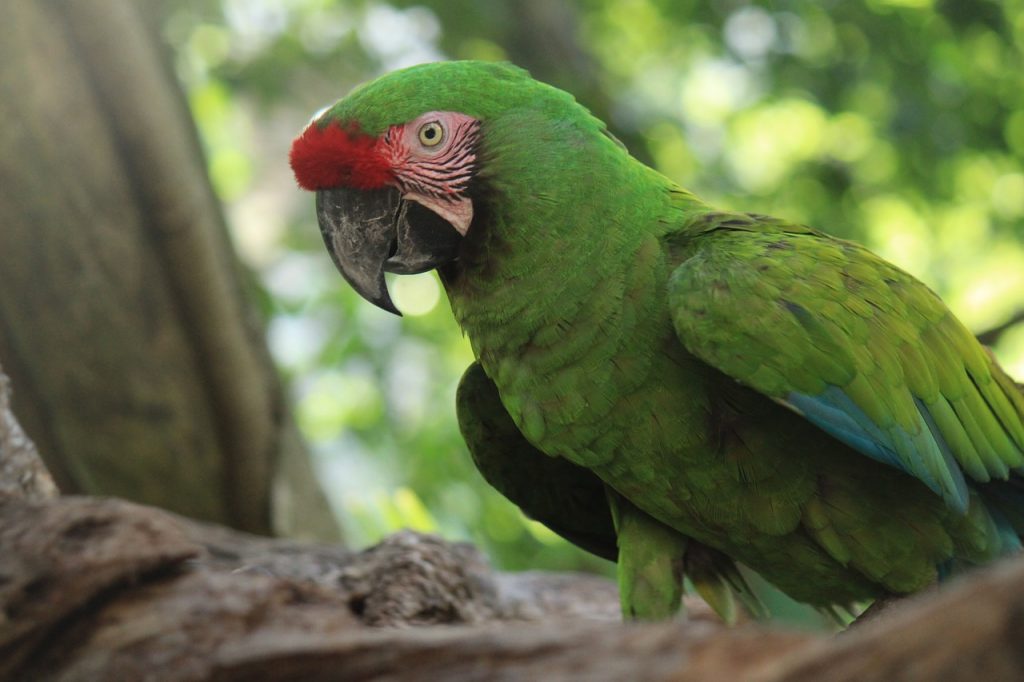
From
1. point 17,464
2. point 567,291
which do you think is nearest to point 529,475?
point 567,291

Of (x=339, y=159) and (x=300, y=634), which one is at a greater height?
(x=339, y=159)

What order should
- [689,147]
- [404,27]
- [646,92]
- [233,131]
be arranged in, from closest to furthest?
1. [404,27]
2. [689,147]
3. [646,92]
4. [233,131]

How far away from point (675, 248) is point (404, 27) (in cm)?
279

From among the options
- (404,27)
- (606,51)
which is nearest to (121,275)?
(404,27)

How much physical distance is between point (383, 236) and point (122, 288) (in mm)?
1676

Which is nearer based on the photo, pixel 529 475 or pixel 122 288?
pixel 529 475

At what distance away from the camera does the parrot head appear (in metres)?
1.92

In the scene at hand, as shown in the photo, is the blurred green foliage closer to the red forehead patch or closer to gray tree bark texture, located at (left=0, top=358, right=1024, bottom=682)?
the red forehead patch

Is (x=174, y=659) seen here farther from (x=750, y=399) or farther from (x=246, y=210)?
(x=246, y=210)

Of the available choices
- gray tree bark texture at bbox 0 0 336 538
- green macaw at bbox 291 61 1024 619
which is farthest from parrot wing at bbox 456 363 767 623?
gray tree bark texture at bbox 0 0 336 538

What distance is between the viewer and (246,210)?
799 cm

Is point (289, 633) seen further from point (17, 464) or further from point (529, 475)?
point (529, 475)

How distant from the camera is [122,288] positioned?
129 inches

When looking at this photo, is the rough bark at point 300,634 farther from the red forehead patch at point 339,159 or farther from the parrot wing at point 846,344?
the red forehead patch at point 339,159
